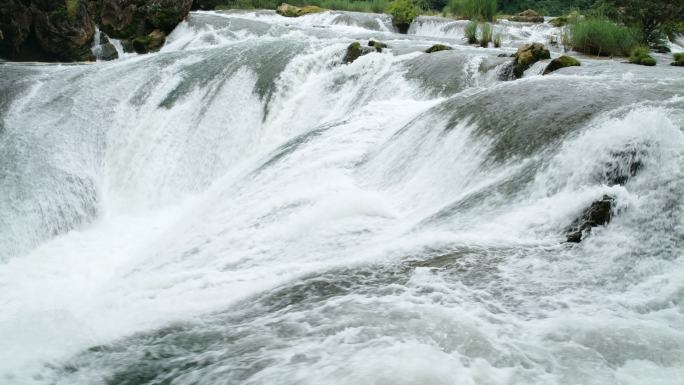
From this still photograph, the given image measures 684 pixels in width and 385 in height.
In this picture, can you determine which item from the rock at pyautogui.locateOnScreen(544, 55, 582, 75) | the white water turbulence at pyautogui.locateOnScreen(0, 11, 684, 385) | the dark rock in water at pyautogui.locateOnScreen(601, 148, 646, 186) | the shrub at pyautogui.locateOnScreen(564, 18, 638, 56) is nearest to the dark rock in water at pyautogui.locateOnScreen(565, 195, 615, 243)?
the white water turbulence at pyautogui.locateOnScreen(0, 11, 684, 385)

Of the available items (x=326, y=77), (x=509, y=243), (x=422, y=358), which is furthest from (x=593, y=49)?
(x=422, y=358)

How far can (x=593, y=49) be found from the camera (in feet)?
33.3

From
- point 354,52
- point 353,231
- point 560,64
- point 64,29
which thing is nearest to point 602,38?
point 560,64

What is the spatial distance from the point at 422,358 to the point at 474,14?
1802 cm

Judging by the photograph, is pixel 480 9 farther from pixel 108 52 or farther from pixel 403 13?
pixel 108 52

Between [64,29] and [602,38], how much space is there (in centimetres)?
1295

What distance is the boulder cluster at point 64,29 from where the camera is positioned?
1348 cm

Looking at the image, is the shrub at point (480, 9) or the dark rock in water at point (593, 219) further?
the shrub at point (480, 9)

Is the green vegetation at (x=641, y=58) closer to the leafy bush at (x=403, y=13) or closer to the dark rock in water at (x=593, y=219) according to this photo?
the dark rock in water at (x=593, y=219)

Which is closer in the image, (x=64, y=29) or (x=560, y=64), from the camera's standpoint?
(x=560, y=64)

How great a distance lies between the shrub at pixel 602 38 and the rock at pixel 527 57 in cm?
295

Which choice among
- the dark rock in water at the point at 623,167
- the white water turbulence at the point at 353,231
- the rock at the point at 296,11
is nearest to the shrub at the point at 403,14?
the rock at the point at 296,11

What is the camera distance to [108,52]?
15031 millimetres

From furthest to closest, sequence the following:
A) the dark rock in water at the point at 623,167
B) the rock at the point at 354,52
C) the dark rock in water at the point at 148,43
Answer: the dark rock in water at the point at 148,43
the rock at the point at 354,52
the dark rock in water at the point at 623,167
